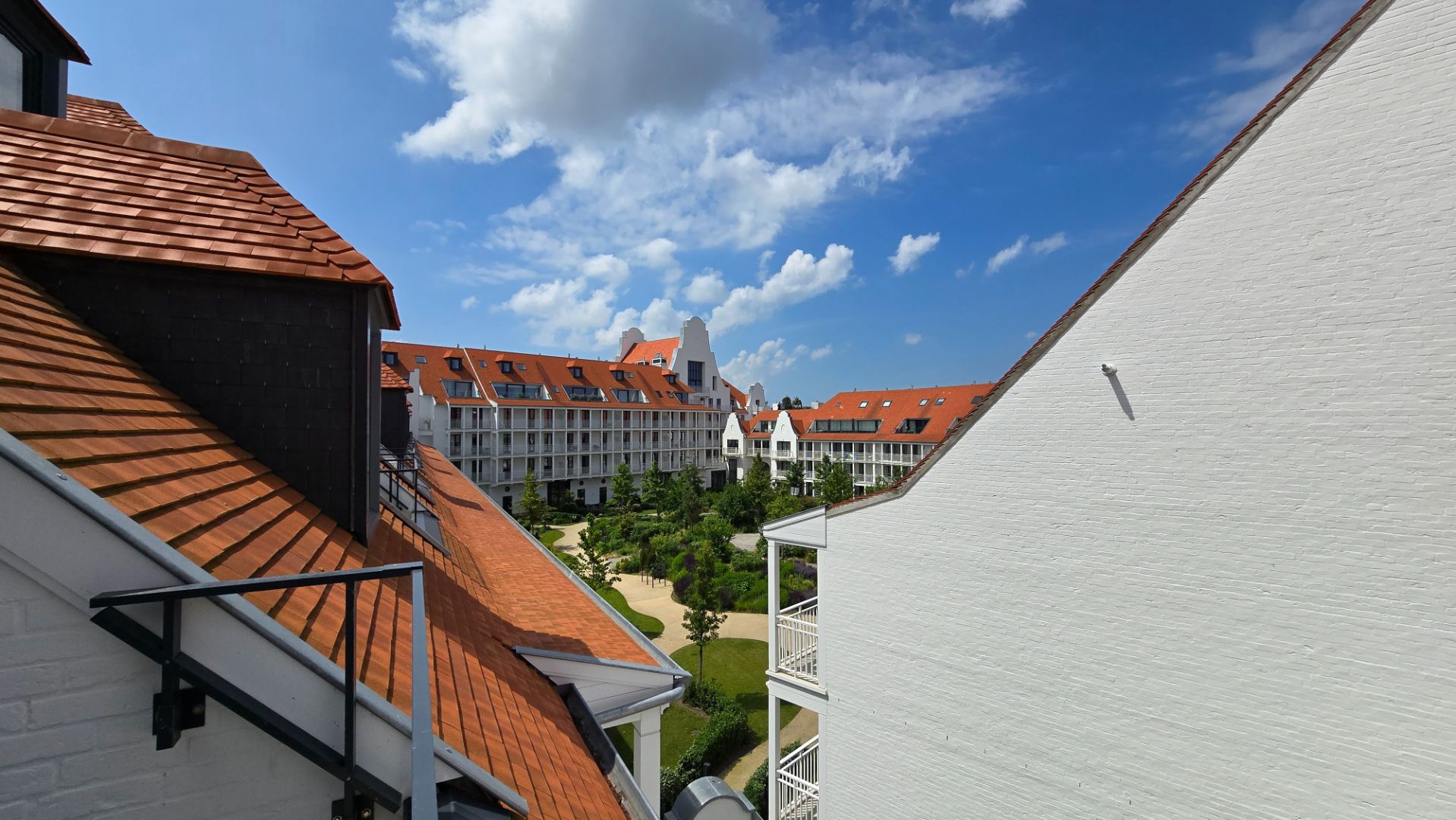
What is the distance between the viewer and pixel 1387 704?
6.30 meters

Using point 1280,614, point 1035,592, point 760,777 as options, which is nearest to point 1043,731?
point 1035,592

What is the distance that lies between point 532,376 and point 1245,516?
49.5m

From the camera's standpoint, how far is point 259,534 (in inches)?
134

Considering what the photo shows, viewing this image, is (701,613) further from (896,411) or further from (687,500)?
(896,411)

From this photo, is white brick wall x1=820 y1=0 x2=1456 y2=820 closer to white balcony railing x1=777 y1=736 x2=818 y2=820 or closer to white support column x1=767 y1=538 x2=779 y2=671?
white balcony railing x1=777 y1=736 x2=818 y2=820

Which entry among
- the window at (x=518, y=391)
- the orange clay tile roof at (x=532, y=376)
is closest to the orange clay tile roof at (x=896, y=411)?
→ the orange clay tile roof at (x=532, y=376)

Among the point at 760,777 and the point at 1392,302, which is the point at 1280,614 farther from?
the point at 760,777

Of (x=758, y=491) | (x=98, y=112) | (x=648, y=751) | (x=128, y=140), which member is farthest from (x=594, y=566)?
(x=758, y=491)

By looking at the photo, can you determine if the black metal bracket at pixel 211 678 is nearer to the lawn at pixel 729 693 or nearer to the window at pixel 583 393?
the lawn at pixel 729 693

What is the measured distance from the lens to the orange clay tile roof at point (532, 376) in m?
43.9

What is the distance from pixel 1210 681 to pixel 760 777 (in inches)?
362

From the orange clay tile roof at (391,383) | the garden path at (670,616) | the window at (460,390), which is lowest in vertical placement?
the garden path at (670,616)

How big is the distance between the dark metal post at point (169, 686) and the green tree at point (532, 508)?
37021 millimetres

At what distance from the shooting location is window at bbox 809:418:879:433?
175ft
